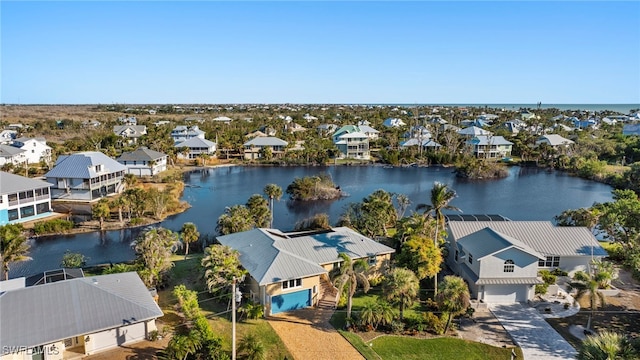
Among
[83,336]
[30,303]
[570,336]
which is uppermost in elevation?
[30,303]

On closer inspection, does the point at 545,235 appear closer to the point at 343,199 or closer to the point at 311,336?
the point at 311,336

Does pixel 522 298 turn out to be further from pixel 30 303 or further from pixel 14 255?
pixel 14 255

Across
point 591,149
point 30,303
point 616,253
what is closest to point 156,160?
point 30,303

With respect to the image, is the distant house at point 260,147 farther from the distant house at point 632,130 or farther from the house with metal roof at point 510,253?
the distant house at point 632,130

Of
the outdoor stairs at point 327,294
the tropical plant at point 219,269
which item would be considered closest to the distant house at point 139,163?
the tropical plant at point 219,269

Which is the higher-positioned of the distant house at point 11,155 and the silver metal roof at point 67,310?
the distant house at point 11,155
